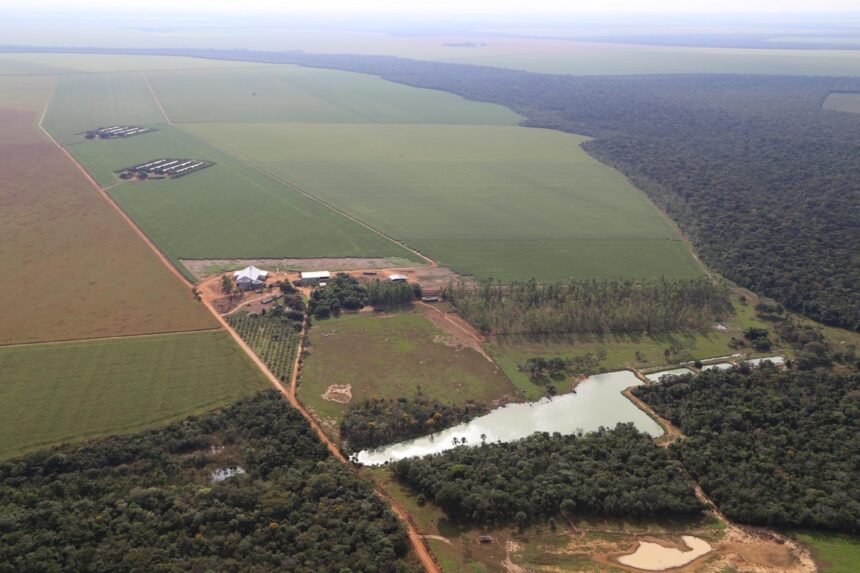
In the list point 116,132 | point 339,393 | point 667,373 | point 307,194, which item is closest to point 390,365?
point 339,393

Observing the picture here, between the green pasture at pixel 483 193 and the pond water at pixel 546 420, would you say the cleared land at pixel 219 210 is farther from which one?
the pond water at pixel 546 420

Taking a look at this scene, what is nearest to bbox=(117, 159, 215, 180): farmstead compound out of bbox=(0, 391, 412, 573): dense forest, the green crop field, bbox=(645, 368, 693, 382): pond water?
the green crop field

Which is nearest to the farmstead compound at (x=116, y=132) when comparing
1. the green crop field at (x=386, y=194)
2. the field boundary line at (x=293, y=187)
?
the green crop field at (x=386, y=194)

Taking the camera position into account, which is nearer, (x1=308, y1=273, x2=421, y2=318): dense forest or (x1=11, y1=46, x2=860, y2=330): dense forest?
(x1=308, y1=273, x2=421, y2=318): dense forest

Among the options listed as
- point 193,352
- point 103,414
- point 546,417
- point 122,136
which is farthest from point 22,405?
point 122,136

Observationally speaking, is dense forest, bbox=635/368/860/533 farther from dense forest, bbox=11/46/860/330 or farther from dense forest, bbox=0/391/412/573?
dense forest, bbox=0/391/412/573

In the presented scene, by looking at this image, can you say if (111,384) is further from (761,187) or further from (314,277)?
(761,187)
